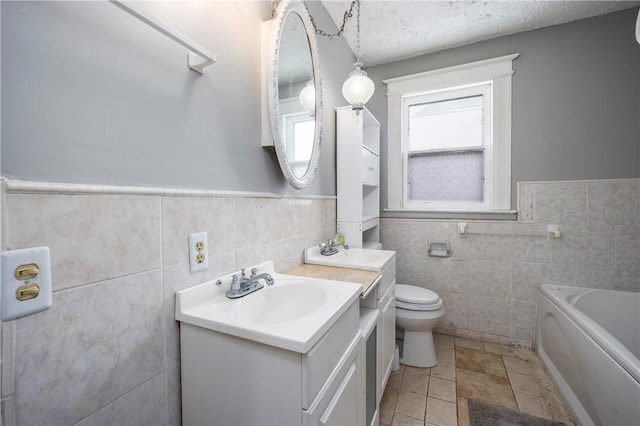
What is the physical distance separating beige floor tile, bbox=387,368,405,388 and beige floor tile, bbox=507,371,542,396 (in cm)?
69

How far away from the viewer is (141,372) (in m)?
0.70

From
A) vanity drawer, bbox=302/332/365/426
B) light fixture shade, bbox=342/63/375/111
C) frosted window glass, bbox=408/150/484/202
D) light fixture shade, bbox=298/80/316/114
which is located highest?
light fixture shade, bbox=342/63/375/111

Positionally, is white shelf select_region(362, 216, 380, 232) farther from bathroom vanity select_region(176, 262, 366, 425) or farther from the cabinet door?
bathroom vanity select_region(176, 262, 366, 425)

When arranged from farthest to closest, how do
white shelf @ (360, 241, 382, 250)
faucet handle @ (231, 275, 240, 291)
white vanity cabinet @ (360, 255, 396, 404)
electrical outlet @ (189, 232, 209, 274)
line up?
white shelf @ (360, 241, 382, 250) < white vanity cabinet @ (360, 255, 396, 404) < faucet handle @ (231, 275, 240, 291) < electrical outlet @ (189, 232, 209, 274)

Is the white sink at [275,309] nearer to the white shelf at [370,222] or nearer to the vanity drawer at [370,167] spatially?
the white shelf at [370,222]

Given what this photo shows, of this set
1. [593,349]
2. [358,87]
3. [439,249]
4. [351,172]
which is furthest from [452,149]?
[593,349]

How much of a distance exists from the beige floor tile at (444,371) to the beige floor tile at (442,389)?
0.15 ft

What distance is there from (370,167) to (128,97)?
5.83 ft

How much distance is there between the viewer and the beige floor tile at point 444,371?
1.79 metres

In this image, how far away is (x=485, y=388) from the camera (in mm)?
1668

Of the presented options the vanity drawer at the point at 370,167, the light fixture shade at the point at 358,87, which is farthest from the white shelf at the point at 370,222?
the light fixture shade at the point at 358,87

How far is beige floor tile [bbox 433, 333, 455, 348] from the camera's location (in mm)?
2188

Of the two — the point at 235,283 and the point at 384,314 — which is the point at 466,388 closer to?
the point at 384,314

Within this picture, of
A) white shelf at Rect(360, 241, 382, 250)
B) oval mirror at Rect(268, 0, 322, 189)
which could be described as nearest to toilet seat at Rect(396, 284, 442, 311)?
white shelf at Rect(360, 241, 382, 250)
